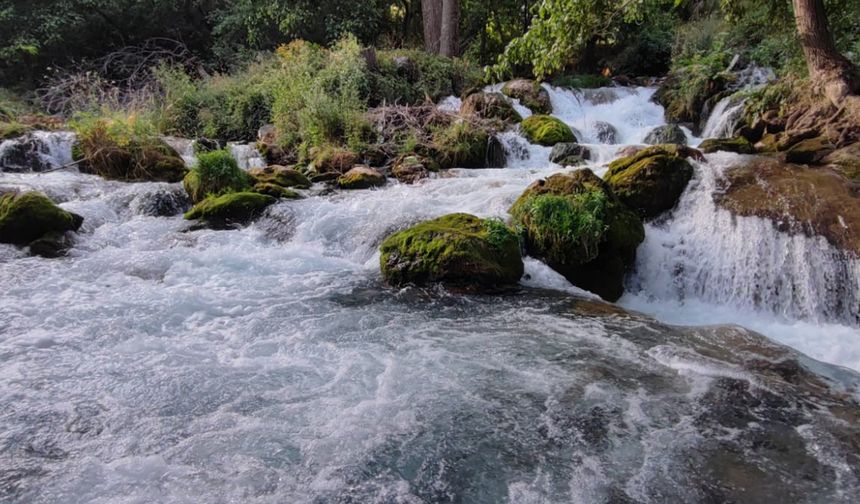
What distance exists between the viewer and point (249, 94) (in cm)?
1403

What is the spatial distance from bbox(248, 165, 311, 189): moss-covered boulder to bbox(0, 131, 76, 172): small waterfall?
398cm

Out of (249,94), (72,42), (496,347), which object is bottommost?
(496,347)

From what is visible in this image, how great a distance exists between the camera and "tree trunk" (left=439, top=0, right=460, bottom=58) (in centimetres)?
1709

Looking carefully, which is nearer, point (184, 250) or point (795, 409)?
point (795, 409)

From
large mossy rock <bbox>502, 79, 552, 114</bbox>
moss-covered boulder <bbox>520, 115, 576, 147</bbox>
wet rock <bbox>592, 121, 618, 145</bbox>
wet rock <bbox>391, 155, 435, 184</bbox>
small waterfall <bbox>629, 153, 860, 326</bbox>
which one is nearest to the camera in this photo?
small waterfall <bbox>629, 153, 860, 326</bbox>

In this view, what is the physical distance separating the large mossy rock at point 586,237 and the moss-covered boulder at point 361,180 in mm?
3933

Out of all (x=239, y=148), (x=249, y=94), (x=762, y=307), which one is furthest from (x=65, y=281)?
(x=249, y=94)

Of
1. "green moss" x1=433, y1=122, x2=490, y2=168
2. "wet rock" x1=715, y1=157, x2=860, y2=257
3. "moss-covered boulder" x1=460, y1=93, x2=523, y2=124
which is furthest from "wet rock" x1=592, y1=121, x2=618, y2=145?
"wet rock" x1=715, y1=157, x2=860, y2=257

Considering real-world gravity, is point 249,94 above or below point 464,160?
above

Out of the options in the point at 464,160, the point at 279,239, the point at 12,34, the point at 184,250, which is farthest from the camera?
the point at 12,34

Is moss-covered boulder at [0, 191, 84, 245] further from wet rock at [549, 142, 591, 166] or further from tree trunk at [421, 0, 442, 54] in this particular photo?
tree trunk at [421, 0, 442, 54]

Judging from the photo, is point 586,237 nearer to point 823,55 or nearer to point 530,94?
point 823,55

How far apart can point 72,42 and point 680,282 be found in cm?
2000

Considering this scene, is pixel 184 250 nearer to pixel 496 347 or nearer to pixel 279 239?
pixel 279 239
